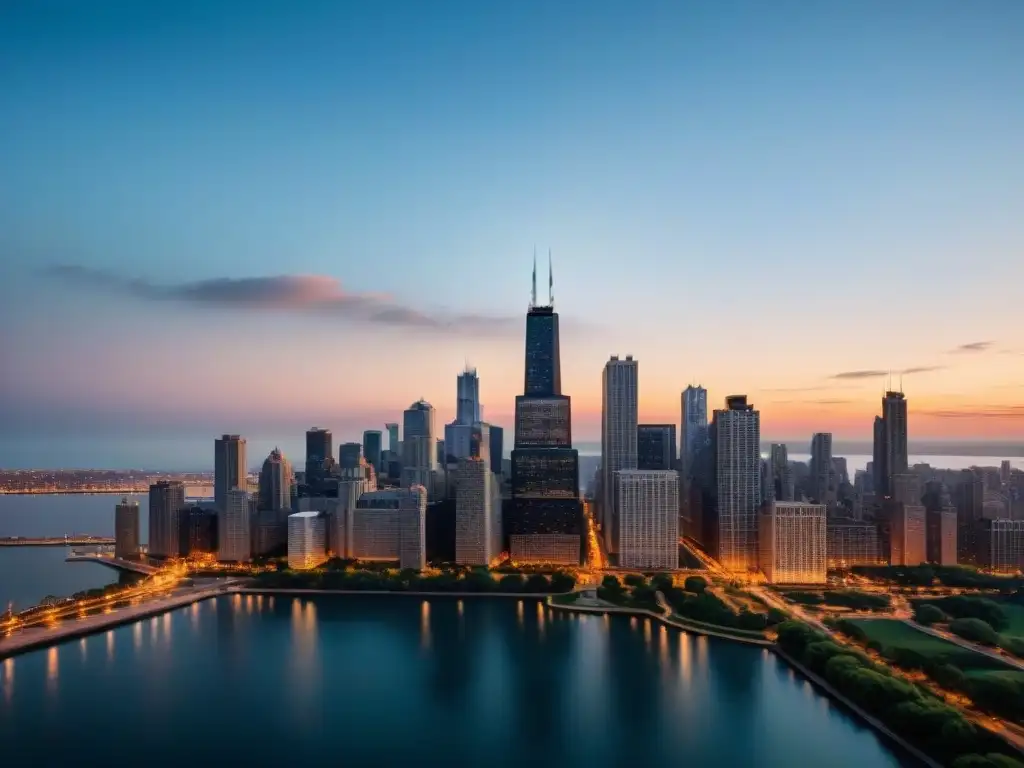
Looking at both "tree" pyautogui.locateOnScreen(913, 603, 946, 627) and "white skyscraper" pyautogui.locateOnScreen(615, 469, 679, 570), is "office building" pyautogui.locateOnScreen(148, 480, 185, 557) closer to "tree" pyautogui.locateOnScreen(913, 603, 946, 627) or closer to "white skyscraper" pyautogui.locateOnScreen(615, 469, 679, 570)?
"white skyscraper" pyautogui.locateOnScreen(615, 469, 679, 570)

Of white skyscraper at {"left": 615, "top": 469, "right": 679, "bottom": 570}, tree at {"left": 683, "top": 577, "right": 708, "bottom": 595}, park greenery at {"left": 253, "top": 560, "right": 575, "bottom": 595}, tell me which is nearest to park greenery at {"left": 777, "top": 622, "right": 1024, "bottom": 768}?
tree at {"left": 683, "top": 577, "right": 708, "bottom": 595}

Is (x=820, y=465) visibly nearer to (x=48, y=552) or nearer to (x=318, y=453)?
(x=318, y=453)

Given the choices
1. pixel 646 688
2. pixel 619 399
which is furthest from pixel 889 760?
pixel 619 399

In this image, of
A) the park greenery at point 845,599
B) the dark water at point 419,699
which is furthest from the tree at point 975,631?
the dark water at point 419,699

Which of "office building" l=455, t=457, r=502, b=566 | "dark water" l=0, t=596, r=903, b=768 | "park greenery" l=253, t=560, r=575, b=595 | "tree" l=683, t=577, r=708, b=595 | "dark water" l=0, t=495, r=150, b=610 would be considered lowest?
"dark water" l=0, t=495, r=150, b=610

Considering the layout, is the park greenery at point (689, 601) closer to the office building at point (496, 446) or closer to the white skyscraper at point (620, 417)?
the white skyscraper at point (620, 417)

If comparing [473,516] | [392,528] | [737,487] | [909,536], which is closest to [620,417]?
[737,487]

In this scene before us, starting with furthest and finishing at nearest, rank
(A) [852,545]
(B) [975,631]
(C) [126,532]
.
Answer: (C) [126,532]
(A) [852,545]
(B) [975,631]
